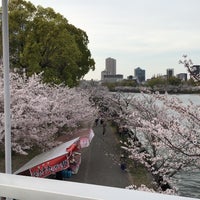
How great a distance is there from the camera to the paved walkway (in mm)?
12617

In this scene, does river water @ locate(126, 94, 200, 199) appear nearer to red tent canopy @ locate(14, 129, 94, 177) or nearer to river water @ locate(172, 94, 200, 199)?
river water @ locate(172, 94, 200, 199)

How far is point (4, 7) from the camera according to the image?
75.4 inches

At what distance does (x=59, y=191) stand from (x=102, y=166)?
569 inches

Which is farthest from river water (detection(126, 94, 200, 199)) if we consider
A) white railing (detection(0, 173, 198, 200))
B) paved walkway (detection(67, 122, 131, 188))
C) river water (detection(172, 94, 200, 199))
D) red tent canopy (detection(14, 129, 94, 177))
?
white railing (detection(0, 173, 198, 200))

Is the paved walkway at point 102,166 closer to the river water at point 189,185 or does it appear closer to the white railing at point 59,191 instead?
the river water at point 189,185

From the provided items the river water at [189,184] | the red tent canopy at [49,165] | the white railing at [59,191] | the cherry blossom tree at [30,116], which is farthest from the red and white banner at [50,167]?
the white railing at [59,191]

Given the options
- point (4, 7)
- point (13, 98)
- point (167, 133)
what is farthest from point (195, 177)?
point (4, 7)

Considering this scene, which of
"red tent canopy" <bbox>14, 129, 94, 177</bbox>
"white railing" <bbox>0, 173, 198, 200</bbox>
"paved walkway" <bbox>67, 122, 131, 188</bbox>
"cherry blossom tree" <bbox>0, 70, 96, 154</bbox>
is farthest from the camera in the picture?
"paved walkway" <bbox>67, 122, 131, 188</bbox>

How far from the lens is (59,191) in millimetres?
955

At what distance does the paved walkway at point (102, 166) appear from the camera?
41.4 feet

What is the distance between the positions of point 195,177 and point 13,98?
667 cm

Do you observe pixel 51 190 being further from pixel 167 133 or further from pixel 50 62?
pixel 50 62

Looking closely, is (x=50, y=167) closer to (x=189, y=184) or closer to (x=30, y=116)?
(x=30, y=116)

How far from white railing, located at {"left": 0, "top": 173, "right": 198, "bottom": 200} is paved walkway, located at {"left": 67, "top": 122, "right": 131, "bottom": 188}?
10.9 metres
